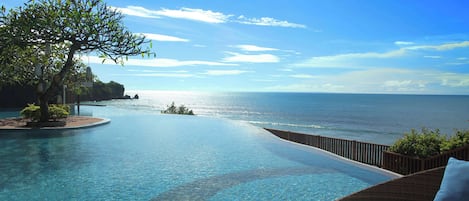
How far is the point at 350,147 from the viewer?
32.4ft

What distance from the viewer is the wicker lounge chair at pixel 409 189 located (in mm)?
2635

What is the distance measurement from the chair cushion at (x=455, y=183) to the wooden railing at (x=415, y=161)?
4515 millimetres

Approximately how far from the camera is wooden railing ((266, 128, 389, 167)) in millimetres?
8805

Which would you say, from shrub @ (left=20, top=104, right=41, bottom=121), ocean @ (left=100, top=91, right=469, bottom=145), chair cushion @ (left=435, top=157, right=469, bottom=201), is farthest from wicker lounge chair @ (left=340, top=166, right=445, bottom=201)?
ocean @ (left=100, top=91, right=469, bottom=145)

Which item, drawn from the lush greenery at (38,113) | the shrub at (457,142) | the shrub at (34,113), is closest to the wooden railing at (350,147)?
the shrub at (457,142)

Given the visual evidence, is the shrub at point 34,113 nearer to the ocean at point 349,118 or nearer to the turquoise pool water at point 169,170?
the turquoise pool water at point 169,170

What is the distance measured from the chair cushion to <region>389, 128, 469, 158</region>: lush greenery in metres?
4.80

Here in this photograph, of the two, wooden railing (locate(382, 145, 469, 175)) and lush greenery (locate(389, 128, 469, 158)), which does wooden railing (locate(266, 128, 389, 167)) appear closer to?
wooden railing (locate(382, 145, 469, 175))

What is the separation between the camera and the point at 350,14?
17.5 metres

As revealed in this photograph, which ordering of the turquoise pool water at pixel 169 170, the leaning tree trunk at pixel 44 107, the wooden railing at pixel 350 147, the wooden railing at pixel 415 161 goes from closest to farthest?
the turquoise pool water at pixel 169 170 < the wooden railing at pixel 415 161 < the wooden railing at pixel 350 147 < the leaning tree trunk at pixel 44 107

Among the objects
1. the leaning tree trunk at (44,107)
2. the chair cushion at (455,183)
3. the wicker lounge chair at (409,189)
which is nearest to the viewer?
the chair cushion at (455,183)

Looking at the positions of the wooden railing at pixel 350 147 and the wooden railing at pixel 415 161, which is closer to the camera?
the wooden railing at pixel 415 161

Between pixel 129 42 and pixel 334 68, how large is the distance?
181ft

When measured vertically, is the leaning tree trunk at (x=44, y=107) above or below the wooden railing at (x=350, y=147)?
above
